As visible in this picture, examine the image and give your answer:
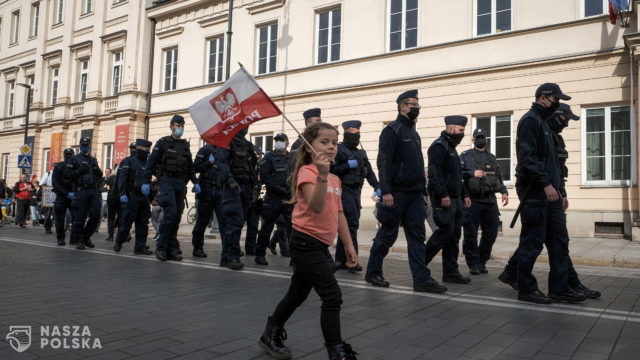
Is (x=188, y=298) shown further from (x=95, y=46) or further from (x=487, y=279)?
(x=95, y=46)

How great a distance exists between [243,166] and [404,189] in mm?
2860

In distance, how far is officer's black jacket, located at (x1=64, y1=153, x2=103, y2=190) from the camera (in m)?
9.72

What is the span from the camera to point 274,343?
10.4 feet

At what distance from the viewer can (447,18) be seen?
48.3 ft

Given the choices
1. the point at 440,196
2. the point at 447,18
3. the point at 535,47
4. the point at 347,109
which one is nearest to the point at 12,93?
the point at 347,109

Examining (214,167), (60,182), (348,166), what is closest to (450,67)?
(348,166)

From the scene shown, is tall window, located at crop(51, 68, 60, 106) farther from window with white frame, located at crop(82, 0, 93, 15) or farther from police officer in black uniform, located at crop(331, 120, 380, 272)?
police officer in black uniform, located at crop(331, 120, 380, 272)

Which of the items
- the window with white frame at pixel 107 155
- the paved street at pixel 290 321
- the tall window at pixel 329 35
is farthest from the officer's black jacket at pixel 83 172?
the window with white frame at pixel 107 155

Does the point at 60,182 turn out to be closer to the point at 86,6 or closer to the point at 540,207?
the point at 540,207

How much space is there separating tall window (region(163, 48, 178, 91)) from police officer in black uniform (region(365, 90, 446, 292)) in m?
19.6

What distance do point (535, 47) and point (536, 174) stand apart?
9858 mm

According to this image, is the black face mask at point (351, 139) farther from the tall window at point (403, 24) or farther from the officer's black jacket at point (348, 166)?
the tall window at point (403, 24)

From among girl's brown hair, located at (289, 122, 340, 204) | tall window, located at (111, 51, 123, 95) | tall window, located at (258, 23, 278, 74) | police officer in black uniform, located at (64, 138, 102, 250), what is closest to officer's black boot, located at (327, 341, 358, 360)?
girl's brown hair, located at (289, 122, 340, 204)

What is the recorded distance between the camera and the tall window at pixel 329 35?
17516 millimetres
